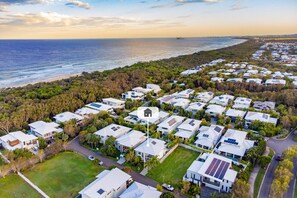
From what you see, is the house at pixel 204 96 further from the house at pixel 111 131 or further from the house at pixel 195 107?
the house at pixel 111 131

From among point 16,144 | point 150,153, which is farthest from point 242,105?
point 16,144

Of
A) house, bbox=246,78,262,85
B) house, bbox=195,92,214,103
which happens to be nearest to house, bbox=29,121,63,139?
house, bbox=195,92,214,103

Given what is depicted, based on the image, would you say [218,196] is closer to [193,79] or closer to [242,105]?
[242,105]

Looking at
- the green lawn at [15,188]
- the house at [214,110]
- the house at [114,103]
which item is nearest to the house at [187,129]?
the house at [214,110]

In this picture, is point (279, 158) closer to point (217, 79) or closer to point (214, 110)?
point (214, 110)

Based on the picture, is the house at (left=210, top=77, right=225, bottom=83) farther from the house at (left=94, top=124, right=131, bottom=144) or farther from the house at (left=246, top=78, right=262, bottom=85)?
the house at (left=94, top=124, right=131, bottom=144)

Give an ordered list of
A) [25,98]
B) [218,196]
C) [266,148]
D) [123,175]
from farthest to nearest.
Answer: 1. [25,98]
2. [266,148]
3. [123,175]
4. [218,196]
